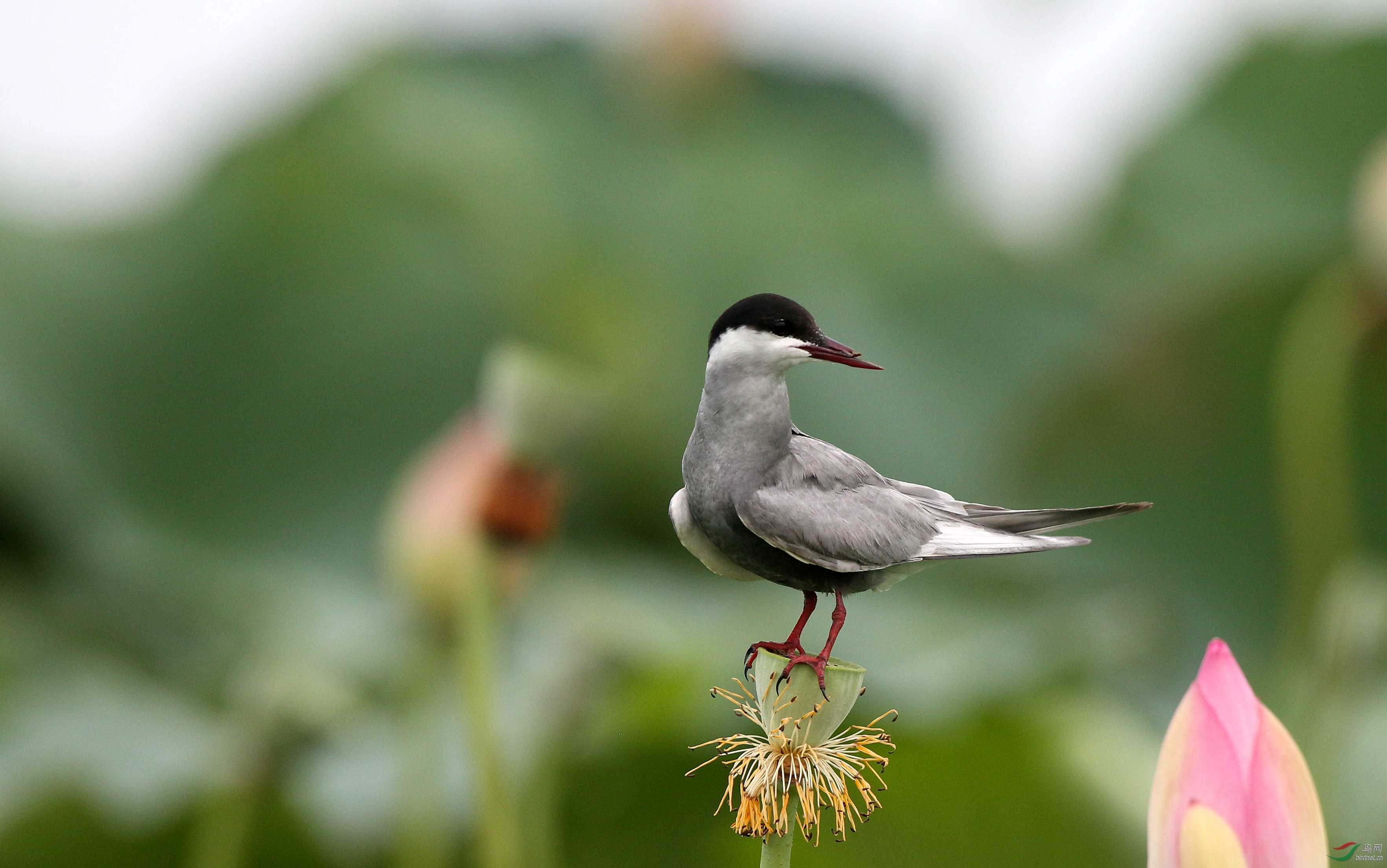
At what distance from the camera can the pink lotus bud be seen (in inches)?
15.9

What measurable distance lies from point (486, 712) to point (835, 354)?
26 cm

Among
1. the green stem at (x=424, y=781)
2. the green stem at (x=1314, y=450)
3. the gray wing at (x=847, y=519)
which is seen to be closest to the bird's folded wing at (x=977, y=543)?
the gray wing at (x=847, y=519)

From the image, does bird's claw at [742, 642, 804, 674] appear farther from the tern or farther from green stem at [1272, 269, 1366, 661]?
green stem at [1272, 269, 1366, 661]

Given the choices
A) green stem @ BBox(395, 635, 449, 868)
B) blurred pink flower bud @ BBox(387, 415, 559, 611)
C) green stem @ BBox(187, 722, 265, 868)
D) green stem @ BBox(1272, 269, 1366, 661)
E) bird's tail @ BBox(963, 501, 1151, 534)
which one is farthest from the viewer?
green stem @ BBox(1272, 269, 1366, 661)

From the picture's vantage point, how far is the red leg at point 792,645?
1.29 ft

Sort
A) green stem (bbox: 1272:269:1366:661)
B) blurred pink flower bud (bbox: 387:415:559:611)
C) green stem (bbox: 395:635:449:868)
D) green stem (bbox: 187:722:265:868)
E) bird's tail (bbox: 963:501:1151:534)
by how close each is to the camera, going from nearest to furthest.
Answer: bird's tail (bbox: 963:501:1151:534)
blurred pink flower bud (bbox: 387:415:559:611)
green stem (bbox: 187:722:265:868)
green stem (bbox: 395:635:449:868)
green stem (bbox: 1272:269:1366:661)

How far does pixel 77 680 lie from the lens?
2.41m

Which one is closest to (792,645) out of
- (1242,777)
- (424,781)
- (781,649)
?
(781,649)

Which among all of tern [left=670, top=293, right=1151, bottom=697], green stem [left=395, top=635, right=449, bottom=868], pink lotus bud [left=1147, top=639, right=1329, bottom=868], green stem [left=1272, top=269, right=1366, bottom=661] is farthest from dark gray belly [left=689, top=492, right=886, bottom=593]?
green stem [left=1272, top=269, right=1366, bottom=661]

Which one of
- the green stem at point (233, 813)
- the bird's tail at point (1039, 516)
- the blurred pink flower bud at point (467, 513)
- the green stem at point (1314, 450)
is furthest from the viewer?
the green stem at point (1314, 450)

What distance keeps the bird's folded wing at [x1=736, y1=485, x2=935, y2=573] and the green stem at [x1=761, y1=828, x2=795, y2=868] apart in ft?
0.24

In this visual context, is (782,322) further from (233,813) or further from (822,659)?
(233,813)

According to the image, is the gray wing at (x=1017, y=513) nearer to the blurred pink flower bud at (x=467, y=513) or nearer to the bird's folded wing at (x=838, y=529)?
the bird's folded wing at (x=838, y=529)

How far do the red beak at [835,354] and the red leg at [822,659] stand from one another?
2.8 inches
